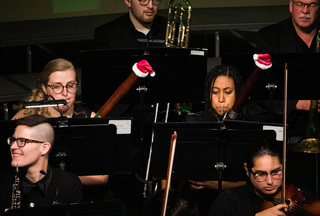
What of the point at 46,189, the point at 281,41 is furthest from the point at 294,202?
the point at 281,41

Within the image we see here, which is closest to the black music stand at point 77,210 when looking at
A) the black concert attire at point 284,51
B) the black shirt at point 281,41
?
the black concert attire at point 284,51

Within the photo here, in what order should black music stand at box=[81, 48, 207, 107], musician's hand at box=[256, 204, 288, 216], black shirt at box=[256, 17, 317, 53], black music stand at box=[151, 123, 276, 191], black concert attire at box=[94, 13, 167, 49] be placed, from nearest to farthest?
1. musician's hand at box=[256, 204, 288, 216]
2. black music stand at box=[151, 123, 276, 191]
3. black music stand at box=[81, 48, 207, 107]
4. black shirt at box=[256, 17, 317, 53]
5. black concert attire at box=[94, 13, 167, 49]

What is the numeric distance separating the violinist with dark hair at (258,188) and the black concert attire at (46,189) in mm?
790

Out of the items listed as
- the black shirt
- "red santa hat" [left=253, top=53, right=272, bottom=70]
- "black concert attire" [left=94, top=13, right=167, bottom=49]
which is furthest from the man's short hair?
the black shirt

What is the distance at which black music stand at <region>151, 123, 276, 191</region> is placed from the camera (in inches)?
143

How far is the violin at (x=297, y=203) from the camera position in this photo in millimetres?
3350

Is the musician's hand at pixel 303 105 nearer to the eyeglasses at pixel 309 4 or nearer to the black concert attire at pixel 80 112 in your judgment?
the eyeglasses at pixel 309 4

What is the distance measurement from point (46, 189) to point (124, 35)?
1.82m

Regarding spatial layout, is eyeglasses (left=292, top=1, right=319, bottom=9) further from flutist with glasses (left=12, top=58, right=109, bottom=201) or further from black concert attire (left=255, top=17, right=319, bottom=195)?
flutist with glasses (left=12, top=58, right=109, bottom=201)

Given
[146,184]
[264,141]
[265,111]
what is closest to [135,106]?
[146,184]

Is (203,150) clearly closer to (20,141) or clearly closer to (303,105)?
(20,141)

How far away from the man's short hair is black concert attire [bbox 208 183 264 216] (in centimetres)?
100

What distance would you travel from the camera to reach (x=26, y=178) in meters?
3.43

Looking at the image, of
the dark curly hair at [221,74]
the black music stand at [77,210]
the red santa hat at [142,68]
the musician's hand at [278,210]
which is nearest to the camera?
the black music stand at [77,210]
